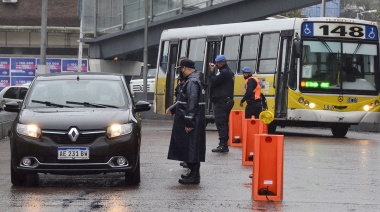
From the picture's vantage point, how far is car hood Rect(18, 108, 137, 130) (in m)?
14.2

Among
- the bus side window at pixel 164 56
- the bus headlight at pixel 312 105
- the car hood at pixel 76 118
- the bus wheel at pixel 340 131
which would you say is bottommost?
the bus wheel at pixel 340 131

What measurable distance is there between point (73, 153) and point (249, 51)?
16998 mm

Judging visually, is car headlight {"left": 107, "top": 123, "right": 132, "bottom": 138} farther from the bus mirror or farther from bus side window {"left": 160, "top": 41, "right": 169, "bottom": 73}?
bus side window {"left": 160, "top": 41, "right": 169, "bottom": 73}

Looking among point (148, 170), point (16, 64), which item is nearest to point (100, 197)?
point (148, 170)

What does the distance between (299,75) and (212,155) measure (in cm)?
860

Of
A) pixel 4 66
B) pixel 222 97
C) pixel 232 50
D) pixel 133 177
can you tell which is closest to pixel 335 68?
pixel 232 50

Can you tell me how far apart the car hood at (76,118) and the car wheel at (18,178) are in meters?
0.70

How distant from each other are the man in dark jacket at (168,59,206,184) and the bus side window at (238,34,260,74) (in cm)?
1526

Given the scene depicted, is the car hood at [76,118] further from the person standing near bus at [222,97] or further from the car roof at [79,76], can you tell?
the person standing near bus at [222,97]

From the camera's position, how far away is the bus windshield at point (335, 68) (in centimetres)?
2859

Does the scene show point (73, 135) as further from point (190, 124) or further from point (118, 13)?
point (118, 13)

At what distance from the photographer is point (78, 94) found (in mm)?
15516

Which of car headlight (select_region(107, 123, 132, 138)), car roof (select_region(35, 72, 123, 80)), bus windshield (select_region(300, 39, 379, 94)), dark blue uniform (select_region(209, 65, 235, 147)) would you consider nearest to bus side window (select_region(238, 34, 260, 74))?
bus windshield (select_region(300, 39, 379, 94))

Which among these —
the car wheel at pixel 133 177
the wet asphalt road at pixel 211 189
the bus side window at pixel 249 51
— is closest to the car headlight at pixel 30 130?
the wet asphalt road at pixel 211 189
